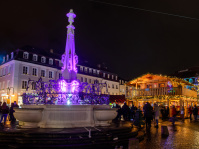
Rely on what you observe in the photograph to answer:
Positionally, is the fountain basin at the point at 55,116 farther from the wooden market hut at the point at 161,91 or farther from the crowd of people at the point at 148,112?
the wooden market hut at the point at 161,91

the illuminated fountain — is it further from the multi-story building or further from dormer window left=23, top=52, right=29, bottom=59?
dormer window left=23, top=52, right=29, bottom=59

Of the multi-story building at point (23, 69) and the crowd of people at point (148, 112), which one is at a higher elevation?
the multi-story building at point (23, 69)

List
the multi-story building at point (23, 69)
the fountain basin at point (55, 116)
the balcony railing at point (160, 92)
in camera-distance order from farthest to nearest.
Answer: the multi-story building at point (23, 69) < the balcony railing at point (160, 92) < the fountain basin at point (55, 116)

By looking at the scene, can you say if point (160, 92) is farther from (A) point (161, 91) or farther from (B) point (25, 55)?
(B) point (25, 55)

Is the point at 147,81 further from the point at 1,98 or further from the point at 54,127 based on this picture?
the point at 1,98

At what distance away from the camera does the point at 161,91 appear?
29109 mm

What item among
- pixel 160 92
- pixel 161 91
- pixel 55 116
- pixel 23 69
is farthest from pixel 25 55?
pixel 55 116

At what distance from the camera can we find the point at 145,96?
30.5m

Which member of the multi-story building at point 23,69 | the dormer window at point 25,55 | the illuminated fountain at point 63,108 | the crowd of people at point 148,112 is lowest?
the crowd of people at point 148,112

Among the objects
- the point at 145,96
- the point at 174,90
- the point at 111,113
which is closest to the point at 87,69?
the point at 145,96

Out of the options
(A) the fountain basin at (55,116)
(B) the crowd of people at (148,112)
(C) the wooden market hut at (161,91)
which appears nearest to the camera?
(A) the fountain basin at (55,116)

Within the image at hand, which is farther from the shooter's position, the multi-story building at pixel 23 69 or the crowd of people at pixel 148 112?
the multi-story building at pixel 23 69

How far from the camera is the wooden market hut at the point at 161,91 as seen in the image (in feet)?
91.6

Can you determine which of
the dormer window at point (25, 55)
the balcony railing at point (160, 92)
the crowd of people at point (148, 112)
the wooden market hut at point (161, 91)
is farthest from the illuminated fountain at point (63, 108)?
the dormer window at point (25, 55)
